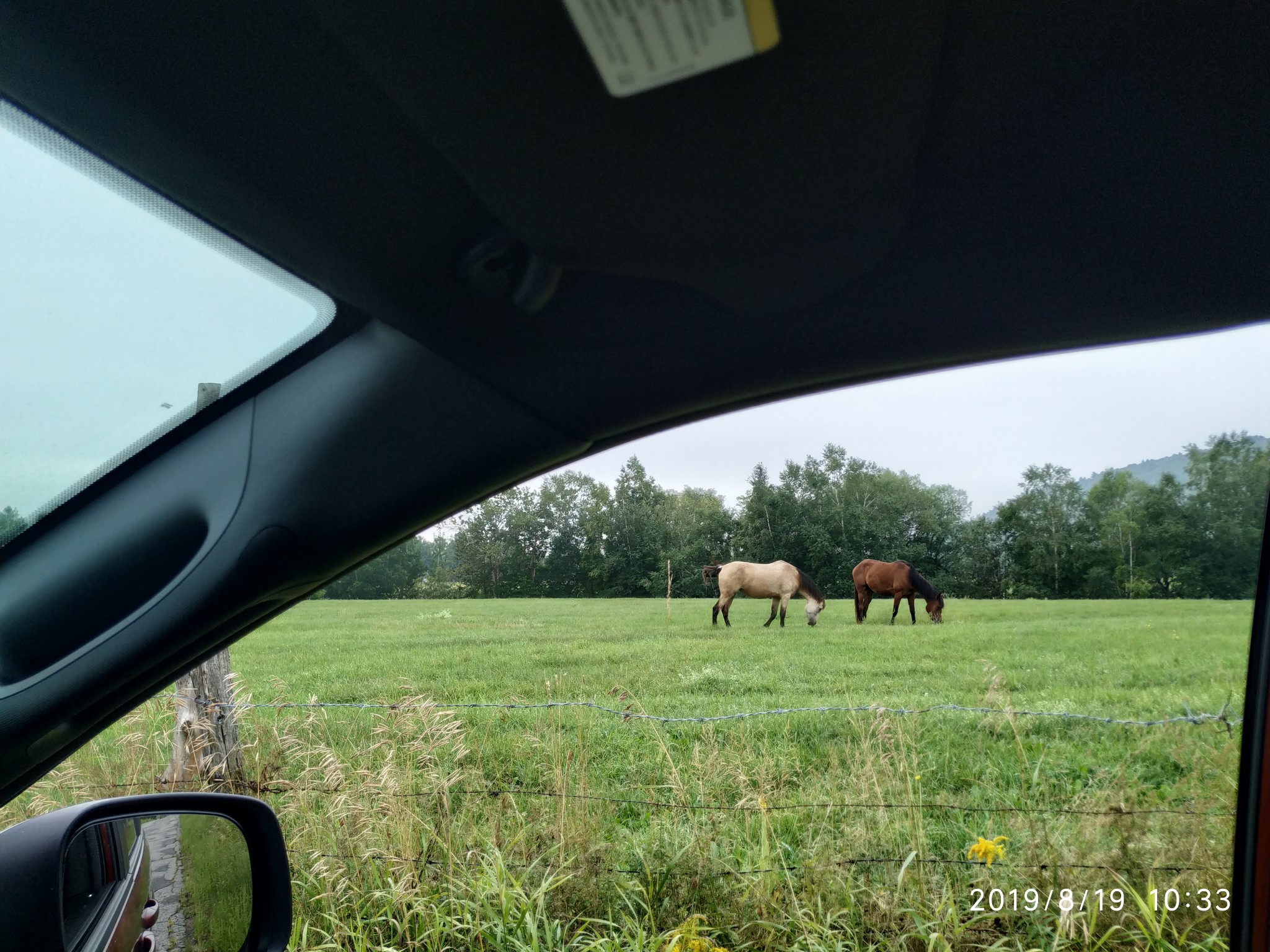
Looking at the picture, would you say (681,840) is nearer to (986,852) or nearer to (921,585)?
(986,852)

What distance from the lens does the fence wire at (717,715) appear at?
2215 millimetres

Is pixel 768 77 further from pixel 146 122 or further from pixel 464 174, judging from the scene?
pixel 146 122

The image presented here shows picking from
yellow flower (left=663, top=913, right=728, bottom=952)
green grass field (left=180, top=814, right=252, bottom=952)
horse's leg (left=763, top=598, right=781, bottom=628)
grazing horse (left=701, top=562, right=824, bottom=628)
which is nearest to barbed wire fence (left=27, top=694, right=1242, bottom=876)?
yellow flower (left=663, top=913, right=728, bottom=952)

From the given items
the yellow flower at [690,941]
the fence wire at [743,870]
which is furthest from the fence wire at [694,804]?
the yellow flower at [690,941]

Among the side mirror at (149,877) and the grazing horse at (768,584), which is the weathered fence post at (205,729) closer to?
the grazing horse at (768,584)

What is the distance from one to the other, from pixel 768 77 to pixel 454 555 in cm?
162

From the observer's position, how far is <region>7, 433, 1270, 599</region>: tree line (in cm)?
94

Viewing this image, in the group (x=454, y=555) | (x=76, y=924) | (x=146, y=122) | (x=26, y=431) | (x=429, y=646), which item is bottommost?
(x=429, y=646)

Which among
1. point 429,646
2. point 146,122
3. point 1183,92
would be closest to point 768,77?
point 1183,92

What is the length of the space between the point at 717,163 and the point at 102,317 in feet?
1.54

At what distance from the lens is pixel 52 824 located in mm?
481

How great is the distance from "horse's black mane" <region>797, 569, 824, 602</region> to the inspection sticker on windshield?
9.31 ft
